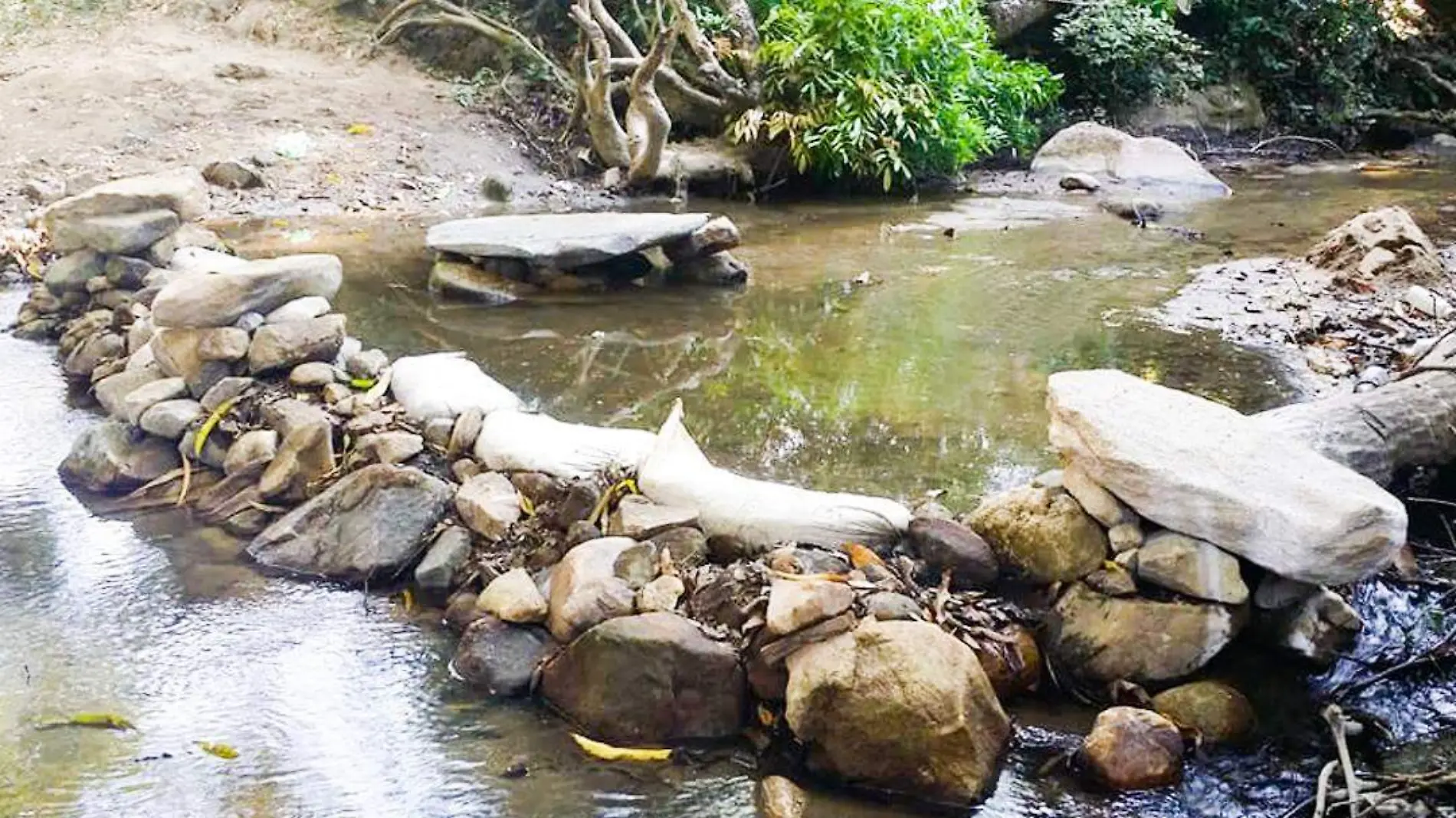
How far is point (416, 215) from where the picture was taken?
861 cm

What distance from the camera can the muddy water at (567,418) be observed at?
107 inches

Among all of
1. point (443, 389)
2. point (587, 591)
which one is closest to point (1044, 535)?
point (587, 591)

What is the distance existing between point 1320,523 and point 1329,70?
12567mm

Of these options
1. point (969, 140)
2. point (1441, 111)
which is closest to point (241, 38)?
point (969, 140)

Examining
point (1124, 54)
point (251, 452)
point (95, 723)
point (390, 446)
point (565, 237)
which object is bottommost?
point (95, 723)

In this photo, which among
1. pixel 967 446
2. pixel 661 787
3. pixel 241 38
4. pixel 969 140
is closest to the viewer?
pixel 661 787

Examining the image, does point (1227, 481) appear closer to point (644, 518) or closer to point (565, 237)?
point (644, 518)

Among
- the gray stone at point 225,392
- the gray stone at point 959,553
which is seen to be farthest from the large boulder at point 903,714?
the gray stone at point 225,392

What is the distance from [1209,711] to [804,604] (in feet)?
2.95

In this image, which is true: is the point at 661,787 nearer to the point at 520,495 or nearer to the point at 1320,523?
the point at 520,495

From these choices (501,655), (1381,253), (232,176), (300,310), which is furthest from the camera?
(232,176)

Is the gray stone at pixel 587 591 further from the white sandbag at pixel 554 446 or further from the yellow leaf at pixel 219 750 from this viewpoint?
the yellow leaf at pixel 219 750

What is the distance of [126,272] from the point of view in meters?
5.80

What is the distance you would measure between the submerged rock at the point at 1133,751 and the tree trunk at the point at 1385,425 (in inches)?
42.2
